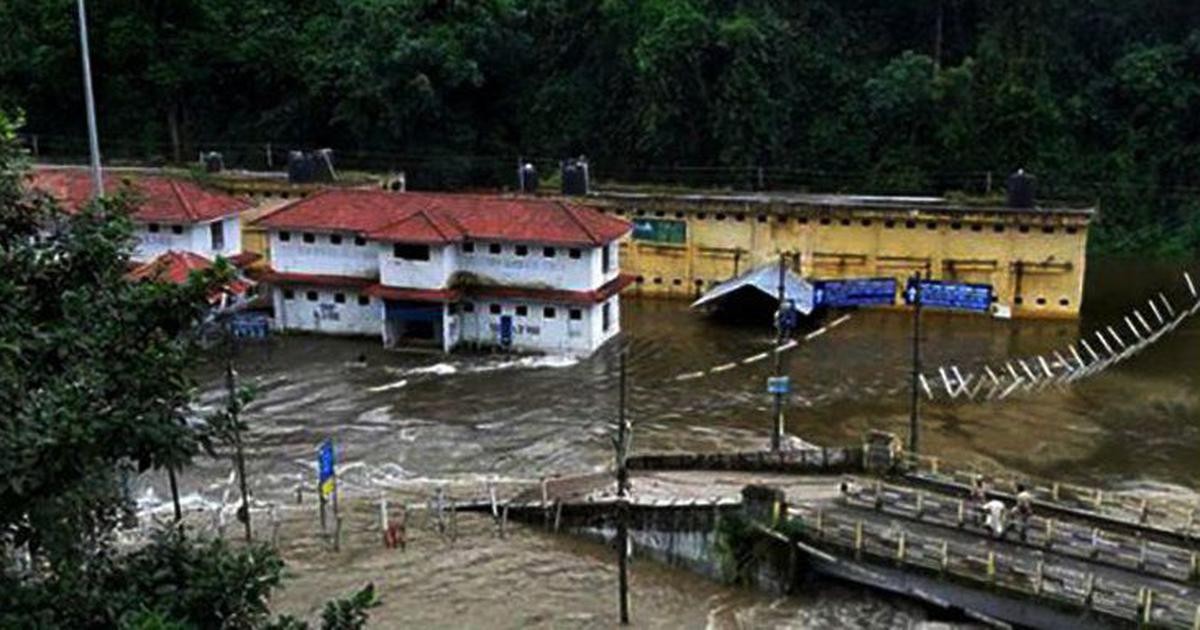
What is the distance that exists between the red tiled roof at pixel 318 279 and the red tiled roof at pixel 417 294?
1.27 meters

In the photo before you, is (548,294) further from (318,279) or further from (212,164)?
(212,164)

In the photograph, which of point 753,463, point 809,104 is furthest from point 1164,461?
point 809,104

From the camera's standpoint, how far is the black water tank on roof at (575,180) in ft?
204

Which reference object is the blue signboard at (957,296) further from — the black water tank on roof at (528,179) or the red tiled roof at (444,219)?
the black water tank on roof at (528,179)

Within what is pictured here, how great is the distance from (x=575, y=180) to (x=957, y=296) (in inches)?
730

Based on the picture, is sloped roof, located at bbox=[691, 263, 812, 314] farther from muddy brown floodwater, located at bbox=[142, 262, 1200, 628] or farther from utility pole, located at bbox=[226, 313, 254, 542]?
utility pole, located at bbox=[226, 313, 254, 542]

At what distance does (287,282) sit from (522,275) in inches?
371

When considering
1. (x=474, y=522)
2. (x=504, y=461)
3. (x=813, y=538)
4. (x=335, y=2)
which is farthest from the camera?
(x=335, y=2)

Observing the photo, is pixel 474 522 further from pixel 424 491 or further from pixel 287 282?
pixel 287 282

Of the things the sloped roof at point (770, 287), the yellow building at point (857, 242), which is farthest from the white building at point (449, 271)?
the yellow building at point (857, 242)

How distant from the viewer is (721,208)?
5953 centimetres

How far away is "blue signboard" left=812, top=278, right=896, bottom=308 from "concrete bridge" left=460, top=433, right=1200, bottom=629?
23.6 m

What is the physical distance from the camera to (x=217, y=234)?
175 ft

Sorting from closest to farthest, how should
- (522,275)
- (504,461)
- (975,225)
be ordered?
(504,461)
(522,275)
(975,225)
